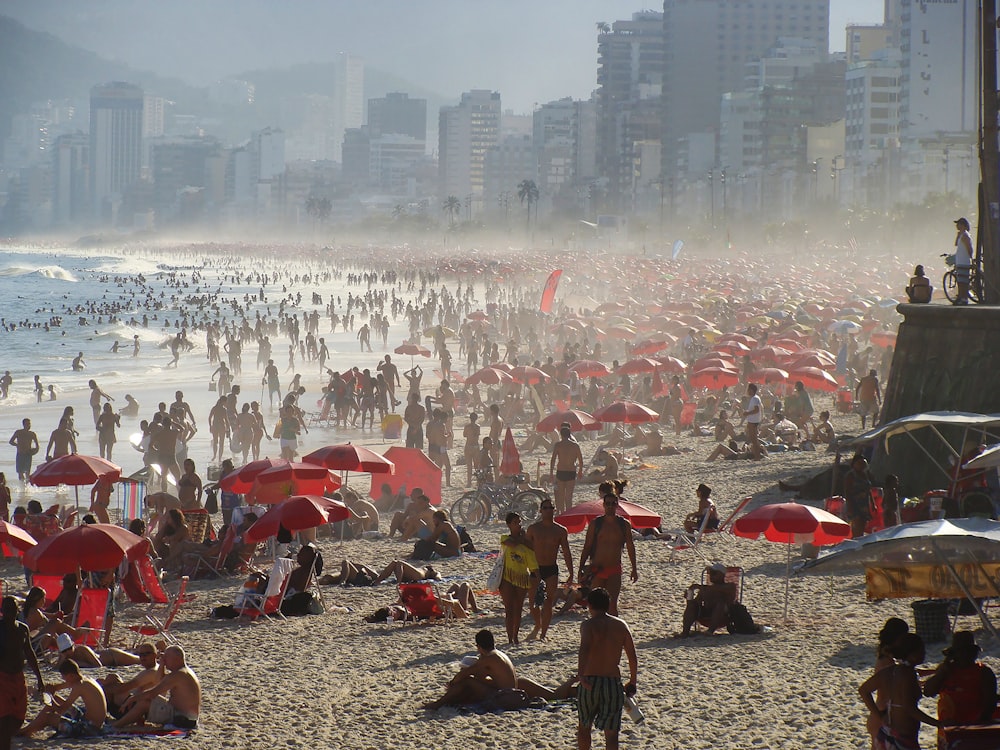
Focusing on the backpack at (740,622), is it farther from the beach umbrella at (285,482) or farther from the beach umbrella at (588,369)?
the beach umbrella at (588,369)

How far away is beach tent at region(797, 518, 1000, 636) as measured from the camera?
6500mm

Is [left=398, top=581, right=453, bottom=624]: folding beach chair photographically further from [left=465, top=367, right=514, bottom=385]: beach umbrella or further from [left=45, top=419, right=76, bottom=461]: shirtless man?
[left=465, top=367, right=514, bottom=385]: beach umbrella

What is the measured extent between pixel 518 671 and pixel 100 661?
283 cm

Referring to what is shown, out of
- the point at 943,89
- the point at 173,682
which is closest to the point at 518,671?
the point at 173,682

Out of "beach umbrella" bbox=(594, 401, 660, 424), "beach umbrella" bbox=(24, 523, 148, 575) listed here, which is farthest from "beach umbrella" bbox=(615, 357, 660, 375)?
"beach umbrella" bbox=(24, 523, 148, 575)

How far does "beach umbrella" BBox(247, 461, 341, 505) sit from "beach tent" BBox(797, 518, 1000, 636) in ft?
20.7

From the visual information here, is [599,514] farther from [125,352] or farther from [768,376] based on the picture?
[125,352]

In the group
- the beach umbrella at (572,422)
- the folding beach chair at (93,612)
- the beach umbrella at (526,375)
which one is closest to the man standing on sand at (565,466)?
the beach umbrella at (572,422)

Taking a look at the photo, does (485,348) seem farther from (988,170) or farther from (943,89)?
(943,89)

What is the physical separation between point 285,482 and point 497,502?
3361mm

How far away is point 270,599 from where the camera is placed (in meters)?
10.4

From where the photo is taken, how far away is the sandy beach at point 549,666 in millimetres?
7312

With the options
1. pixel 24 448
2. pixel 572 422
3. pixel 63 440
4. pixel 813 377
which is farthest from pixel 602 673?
pixel 813 377

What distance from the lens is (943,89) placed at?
123 m
